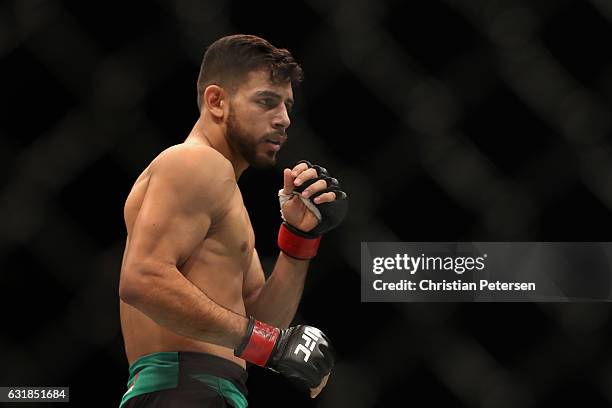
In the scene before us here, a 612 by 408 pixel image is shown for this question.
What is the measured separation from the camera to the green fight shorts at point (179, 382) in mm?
1404

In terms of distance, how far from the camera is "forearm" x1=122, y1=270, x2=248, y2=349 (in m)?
1.33

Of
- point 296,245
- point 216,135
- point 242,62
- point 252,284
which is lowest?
point 252,284

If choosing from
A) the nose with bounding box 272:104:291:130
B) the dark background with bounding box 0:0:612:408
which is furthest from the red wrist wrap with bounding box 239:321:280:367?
the dark background with bounding box 0:0:612:408

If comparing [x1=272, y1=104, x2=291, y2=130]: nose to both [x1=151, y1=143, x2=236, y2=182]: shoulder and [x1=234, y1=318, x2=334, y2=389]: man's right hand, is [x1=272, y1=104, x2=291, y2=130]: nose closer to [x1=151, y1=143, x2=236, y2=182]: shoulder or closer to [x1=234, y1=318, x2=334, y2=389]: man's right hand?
[x1=151, y1=143, x2=236, y2=182]: shoulder

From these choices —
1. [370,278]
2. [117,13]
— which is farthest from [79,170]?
[370,278]

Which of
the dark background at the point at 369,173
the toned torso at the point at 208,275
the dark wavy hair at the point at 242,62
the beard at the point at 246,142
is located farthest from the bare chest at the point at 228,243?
the dark background at the point at 369,173

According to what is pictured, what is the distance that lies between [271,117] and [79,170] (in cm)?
92

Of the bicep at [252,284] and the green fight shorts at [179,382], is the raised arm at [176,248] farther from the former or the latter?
the bicep at [252,284]

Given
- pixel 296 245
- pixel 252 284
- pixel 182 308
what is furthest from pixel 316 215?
pixel 182 308

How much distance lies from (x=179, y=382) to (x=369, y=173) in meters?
1.09

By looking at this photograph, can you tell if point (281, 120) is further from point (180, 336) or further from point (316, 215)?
point (180, 336)

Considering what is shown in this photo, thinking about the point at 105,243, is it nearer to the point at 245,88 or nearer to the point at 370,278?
the point at 370,278

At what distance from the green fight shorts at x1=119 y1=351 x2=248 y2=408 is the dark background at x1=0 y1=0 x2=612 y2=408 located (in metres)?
0.78

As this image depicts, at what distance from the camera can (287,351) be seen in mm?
1414
